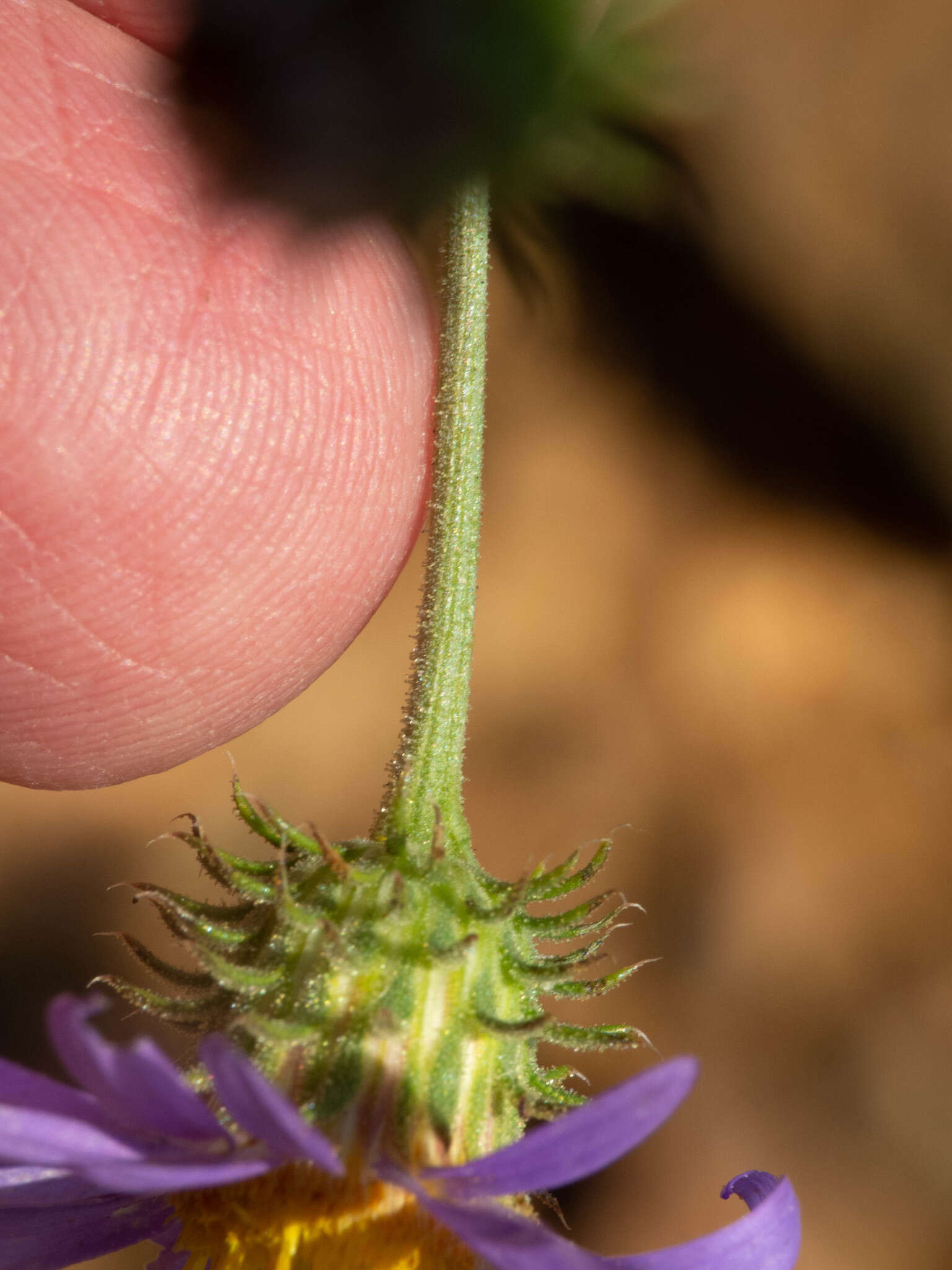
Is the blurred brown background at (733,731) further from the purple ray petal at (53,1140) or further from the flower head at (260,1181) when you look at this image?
the purple ray petal at (53,1140)

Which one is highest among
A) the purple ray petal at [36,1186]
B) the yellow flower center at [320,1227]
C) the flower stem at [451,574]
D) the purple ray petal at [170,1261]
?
the flower stem at [451,574]

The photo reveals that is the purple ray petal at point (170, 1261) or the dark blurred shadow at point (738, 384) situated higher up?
the dark blurred shadow at point (738, 384)

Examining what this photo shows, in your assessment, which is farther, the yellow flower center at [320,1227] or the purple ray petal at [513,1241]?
the yellow flower center at [320,1227]

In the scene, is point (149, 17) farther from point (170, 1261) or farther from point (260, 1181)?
point (170, 1261)

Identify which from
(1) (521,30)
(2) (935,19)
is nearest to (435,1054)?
(1) (521,30)

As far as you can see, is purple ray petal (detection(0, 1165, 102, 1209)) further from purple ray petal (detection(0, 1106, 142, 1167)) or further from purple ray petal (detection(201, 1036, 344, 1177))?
purple ray petal (detection(201, 1036, 344, 1177))

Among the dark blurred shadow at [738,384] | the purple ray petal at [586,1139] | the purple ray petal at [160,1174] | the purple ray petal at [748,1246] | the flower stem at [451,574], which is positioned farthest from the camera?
the dark blurred shadow at [738,384]

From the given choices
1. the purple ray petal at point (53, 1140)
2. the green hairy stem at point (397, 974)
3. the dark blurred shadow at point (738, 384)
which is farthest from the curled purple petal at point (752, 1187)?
the dark blurred shadow at point (738, 384)
